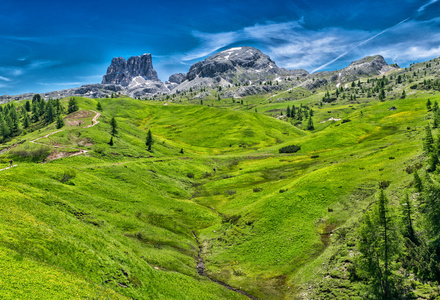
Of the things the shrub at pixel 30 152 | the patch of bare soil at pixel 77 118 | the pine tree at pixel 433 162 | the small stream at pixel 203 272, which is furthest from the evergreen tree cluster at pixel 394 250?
the patch of bare soil at pixel 77 118

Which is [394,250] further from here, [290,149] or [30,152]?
[290,149]

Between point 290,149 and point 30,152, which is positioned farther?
point 290,149

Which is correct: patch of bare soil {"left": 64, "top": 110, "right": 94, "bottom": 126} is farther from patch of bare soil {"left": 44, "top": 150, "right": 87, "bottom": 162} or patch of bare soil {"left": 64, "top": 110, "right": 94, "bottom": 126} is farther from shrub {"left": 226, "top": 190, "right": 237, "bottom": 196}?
shrub {"left": 226, "top": 190, "right": 237, "bottom": 196}

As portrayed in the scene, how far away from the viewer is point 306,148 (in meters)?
154

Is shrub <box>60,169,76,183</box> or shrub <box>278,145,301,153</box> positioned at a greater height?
shrub <box>60,169,76,183</box>

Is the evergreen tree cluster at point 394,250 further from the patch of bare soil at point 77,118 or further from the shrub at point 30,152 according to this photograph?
the patch of bare soil at point 77,118

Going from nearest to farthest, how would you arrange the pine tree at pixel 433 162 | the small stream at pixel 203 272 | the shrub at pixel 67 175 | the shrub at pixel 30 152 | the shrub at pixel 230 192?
1. the small stream at pixel 203 272
2. the pine tree at pixel 433 162
3. the shrub at pixel 67 175
4. the shrub at pixel 230 192
5. the shrub at pixel 30 152

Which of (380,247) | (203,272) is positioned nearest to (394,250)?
(380,247)

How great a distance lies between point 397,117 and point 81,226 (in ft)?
727

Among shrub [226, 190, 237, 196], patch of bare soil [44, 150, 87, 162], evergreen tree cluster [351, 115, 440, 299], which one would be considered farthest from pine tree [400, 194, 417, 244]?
patch of bare soil [44, 150, 87, 162]

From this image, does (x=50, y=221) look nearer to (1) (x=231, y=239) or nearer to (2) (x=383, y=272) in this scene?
(1) (x=231, y=239)

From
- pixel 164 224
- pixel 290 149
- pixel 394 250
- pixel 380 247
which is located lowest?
pixel 164 224

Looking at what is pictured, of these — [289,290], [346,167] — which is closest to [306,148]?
[346,167]

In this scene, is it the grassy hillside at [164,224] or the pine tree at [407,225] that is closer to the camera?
the grassy hillside at [164,224]
